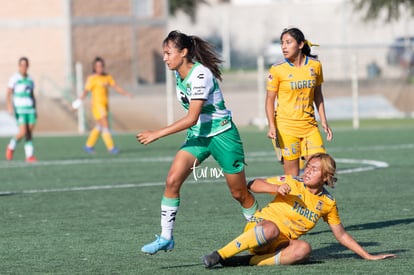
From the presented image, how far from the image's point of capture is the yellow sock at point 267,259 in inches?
370

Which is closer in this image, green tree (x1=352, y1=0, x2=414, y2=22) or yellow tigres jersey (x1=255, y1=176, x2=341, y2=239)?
yellow tigres jersey (x1=255, y1=176, x2=341, y2=239)

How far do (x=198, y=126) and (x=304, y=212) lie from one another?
1.28 meters

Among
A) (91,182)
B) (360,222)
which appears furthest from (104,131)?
(360,222)

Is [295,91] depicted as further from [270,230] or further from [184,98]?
[270,230]

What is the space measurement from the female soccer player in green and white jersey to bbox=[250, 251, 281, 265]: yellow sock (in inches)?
30.3

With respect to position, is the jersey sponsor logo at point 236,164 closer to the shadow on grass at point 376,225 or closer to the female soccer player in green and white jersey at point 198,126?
the female soccer player in green and white jersey at point 198,126

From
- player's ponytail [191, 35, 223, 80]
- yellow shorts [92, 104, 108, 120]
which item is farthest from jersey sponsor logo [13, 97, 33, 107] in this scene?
player's ponytail [191, 35, 223, 80]

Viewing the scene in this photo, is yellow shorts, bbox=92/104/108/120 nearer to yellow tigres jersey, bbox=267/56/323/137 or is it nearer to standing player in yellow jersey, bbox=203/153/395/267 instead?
yellow tigres jersey, bbox=267/56/323/137

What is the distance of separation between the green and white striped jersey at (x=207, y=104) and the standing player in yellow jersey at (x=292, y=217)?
0.72 m

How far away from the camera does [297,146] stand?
12391 millimetres

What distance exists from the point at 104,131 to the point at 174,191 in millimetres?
15212

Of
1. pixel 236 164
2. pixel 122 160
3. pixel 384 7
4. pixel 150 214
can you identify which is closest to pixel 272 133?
pixel 150 214

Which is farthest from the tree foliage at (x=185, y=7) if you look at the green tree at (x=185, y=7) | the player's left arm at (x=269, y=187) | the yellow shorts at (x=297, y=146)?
the player's left arm at (x=269, y=187)

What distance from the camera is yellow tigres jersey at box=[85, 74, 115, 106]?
83.8 feet
